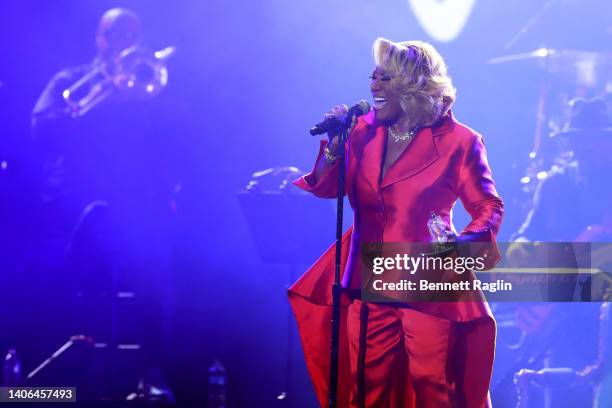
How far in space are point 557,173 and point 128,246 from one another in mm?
2836

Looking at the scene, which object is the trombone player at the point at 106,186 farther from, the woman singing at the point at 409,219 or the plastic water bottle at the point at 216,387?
the woman singing at the point at 409,219

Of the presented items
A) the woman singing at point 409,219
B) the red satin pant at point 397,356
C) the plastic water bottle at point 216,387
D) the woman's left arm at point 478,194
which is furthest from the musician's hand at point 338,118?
the plastic water bottle at point 216,387

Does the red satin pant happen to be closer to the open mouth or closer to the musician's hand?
the musician's hand

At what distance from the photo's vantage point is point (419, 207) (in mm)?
3000

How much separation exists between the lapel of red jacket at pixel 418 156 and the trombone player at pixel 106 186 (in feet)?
7.47

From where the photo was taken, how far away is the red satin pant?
2939mm

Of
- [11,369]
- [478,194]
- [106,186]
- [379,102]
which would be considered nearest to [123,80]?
[106,186]

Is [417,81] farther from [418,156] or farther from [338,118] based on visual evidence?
[338,118]

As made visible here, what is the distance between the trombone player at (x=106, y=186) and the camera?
189 inches

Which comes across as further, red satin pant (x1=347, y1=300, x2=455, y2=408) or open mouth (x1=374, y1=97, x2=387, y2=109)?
open mouth (x1=374, y1=97, x2=387, y2=109)

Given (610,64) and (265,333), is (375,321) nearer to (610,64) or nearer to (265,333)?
(265,333)

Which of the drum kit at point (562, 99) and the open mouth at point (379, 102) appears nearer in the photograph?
the open mouth at point (379, 102)

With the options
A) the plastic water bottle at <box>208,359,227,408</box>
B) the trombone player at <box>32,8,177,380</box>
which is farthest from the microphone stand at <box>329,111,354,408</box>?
the trombone player at <box>32,8,177,380</box>

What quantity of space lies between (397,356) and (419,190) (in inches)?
26.2
